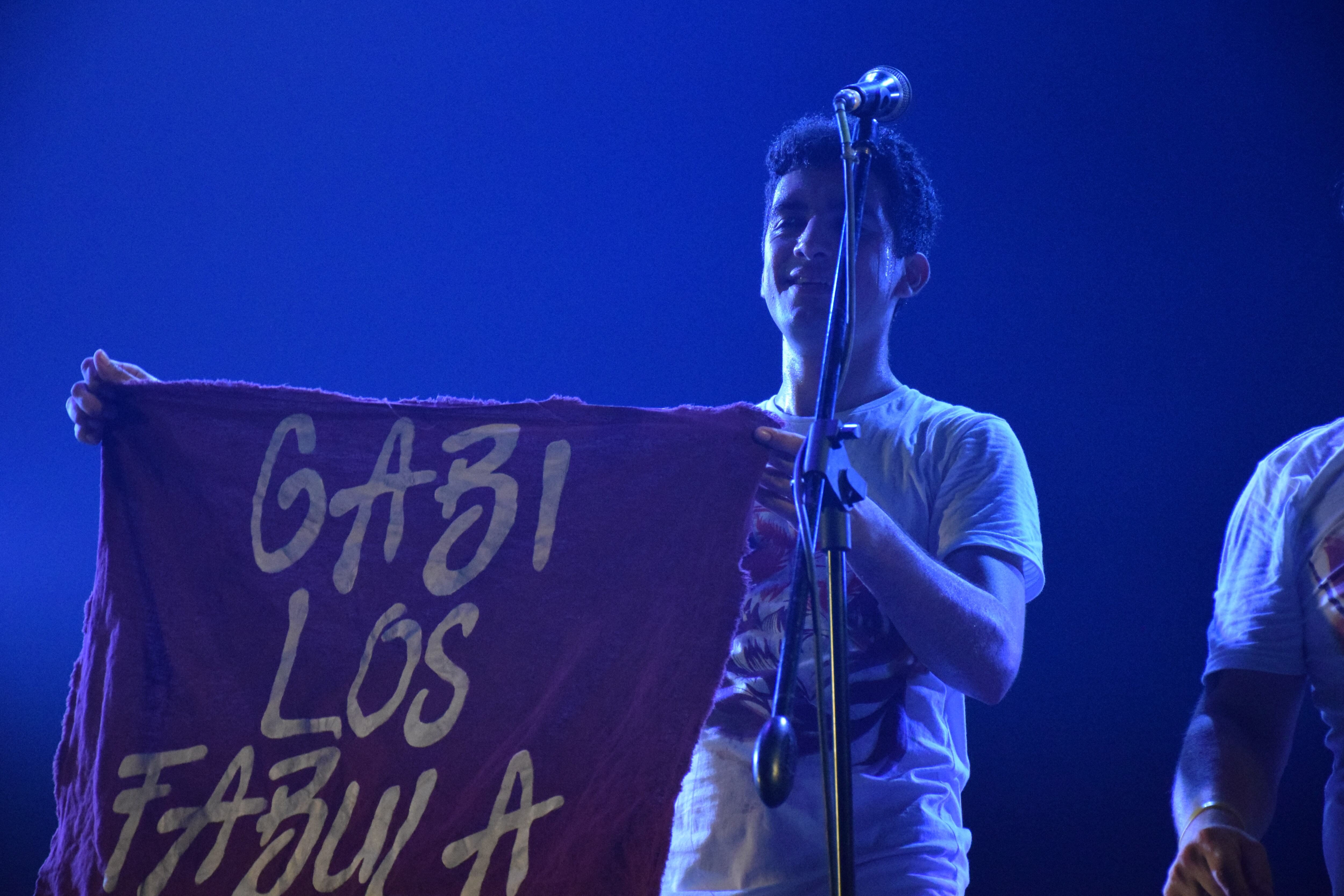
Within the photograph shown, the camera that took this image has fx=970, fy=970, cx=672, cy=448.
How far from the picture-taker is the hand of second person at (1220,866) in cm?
97

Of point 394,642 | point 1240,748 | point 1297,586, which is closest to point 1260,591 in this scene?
point 1297,586

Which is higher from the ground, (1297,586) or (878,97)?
(878,97)

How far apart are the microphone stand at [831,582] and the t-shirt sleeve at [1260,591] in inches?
22.0

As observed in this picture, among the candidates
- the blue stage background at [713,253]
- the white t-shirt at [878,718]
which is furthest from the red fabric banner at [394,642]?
the blue stage background at [713,253]

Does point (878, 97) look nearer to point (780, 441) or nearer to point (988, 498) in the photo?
point (780, 441)

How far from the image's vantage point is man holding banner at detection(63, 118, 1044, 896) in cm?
108

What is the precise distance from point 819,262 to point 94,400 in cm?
101

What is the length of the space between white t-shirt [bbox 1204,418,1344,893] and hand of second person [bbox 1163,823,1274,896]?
0.35 feet

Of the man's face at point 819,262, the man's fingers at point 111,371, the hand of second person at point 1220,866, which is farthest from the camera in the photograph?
the man's face at point 819,262

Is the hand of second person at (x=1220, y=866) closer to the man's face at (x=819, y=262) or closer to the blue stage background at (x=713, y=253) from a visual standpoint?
the man's face at (x=819, y=262)

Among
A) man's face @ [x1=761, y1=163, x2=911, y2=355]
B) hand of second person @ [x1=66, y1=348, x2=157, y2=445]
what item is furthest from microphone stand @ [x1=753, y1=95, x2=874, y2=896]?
hand of second person @ [x1=66, y1=348, x2=157, y2=445]

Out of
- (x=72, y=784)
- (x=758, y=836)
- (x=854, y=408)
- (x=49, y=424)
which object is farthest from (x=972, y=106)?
(x=49, y=424)

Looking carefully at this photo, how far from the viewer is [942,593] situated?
1069 millimetres

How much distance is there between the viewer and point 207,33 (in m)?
2.88
